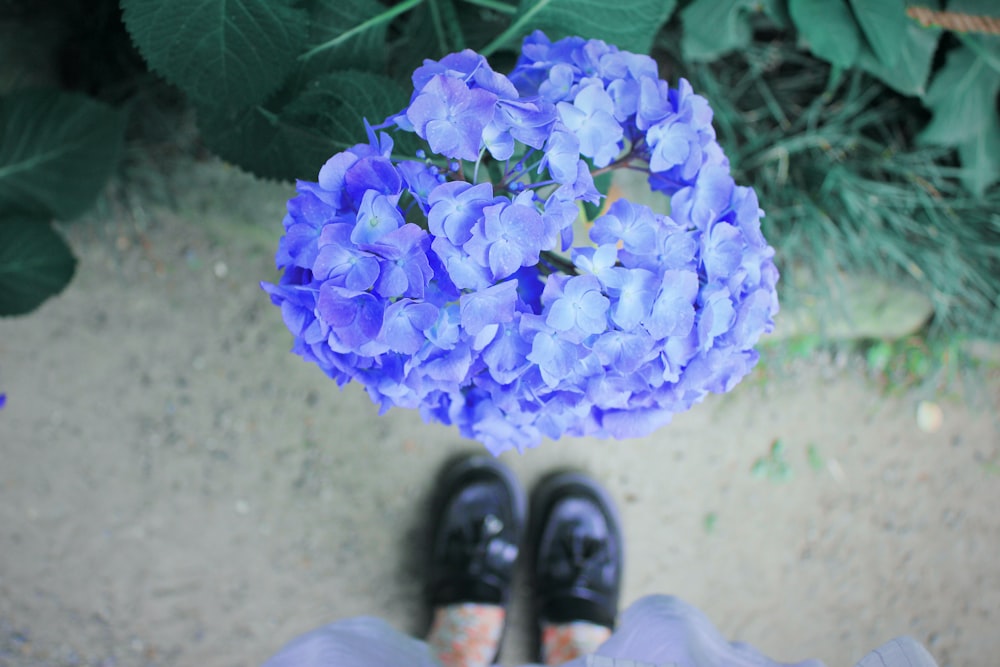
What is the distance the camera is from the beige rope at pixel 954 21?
1.18m

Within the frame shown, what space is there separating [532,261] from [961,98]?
130 centimetres

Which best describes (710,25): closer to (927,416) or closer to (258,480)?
(927,416)

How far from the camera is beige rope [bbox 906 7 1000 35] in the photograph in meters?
1.18

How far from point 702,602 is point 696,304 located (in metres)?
1.47

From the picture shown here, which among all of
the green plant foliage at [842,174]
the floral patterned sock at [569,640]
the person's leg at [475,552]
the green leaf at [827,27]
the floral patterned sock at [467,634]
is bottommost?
the floral patterned sock at [569,640]

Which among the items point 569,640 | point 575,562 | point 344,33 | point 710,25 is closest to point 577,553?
point 575,562

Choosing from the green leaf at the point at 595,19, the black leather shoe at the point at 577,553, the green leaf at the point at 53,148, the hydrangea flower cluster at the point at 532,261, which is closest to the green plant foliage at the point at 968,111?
the green leaf at the point at 595,19

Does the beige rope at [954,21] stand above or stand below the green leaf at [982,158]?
above

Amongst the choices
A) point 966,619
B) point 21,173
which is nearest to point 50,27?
point 21,173

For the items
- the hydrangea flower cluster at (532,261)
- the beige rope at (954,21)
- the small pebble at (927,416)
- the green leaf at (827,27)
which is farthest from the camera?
the small pebble at (927,416)

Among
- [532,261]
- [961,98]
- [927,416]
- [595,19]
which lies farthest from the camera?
[927,416]

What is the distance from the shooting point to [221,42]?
0.84 meters

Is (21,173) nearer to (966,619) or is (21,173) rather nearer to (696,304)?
(696,304)

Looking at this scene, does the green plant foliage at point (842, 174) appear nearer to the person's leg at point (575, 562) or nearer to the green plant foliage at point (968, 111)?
the green plant foliage at point (968, 111)
